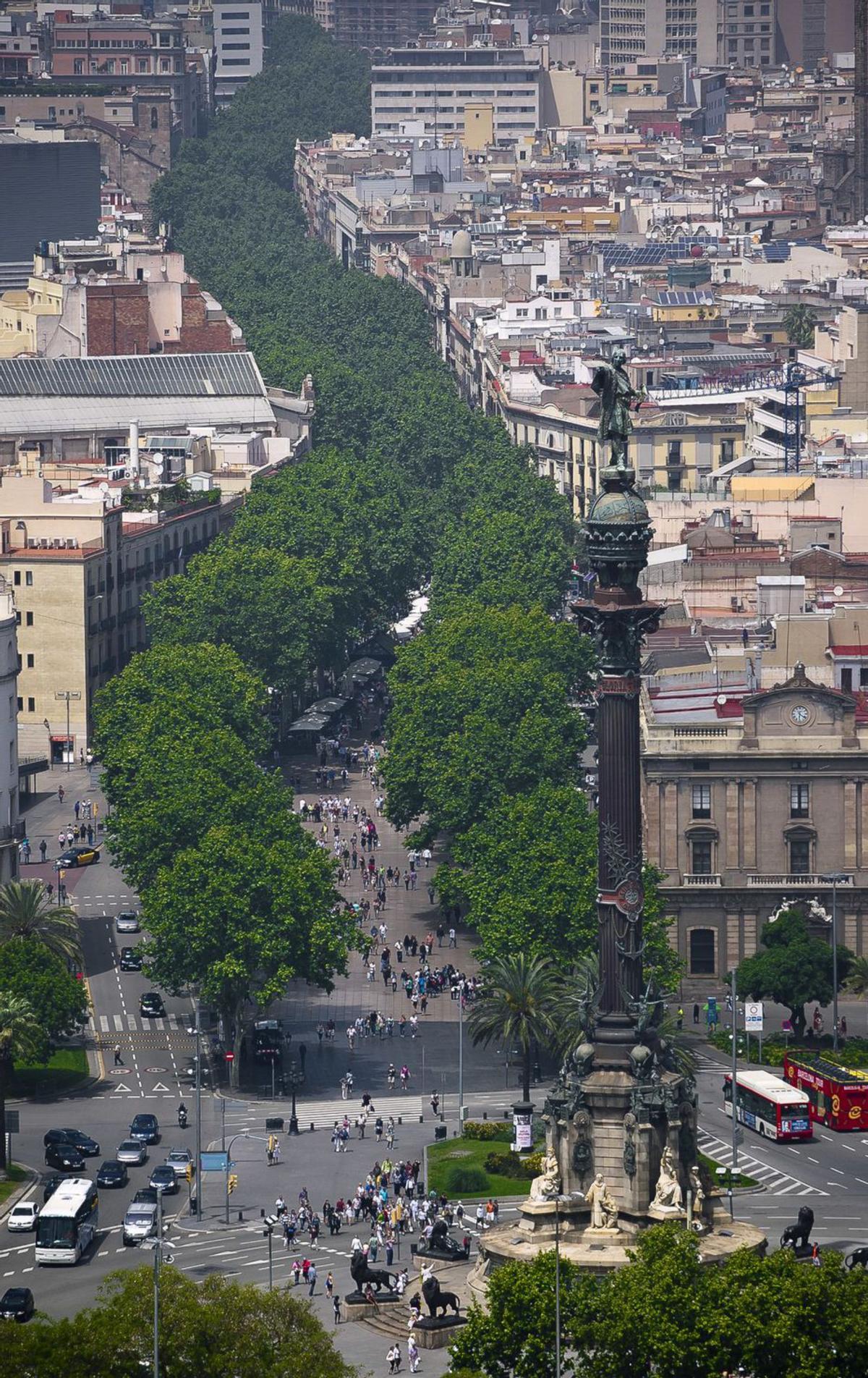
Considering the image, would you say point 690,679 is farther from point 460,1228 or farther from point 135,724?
point 460,1228

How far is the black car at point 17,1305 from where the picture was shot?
387 feet

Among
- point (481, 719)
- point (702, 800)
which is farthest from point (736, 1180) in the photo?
point (481, 719)

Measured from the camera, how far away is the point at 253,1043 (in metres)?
155

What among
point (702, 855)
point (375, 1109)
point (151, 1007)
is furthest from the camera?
point (702, 855)

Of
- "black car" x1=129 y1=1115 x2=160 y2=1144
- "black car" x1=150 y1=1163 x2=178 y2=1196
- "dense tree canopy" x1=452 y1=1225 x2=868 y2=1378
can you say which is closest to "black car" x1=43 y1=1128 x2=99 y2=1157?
"black car" x1=129 y1=1115 x2=160 y2=1144

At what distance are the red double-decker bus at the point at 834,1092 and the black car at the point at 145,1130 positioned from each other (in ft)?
74.3

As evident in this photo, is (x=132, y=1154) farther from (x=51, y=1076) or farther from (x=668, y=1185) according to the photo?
(x=668, y=1185)

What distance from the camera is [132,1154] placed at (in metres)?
140

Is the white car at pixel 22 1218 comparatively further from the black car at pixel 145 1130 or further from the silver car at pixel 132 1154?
the black car at pixel 145 1130

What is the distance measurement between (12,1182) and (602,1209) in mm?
30648

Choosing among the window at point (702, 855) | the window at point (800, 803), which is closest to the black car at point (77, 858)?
the window at point (702, 855)

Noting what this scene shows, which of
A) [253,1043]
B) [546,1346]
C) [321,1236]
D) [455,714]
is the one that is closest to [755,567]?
[455,714]

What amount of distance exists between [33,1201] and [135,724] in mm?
52789

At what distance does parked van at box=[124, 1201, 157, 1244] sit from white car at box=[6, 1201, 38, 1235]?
2924 mm
